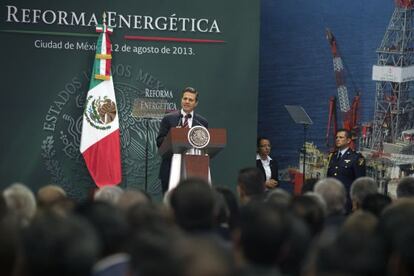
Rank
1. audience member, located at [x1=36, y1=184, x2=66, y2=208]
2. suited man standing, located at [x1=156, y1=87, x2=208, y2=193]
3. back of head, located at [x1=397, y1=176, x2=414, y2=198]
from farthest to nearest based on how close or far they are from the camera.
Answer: suited man standing, located at [x1=156, y1=87, x2=208, y2=193], back of head, located at [x1=397, y1=176, x2=414, y2=198], audience member, located at [x1=36, y1=184, x2=66, y2=208]

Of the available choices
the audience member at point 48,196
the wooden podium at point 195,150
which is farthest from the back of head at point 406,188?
the audience member at point 48,196

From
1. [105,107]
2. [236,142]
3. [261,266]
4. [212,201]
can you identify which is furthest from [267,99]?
[261,266]

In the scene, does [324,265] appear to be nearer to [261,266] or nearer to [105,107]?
[261,266]

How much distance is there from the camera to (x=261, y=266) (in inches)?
133

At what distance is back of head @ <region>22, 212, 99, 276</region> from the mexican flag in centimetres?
677

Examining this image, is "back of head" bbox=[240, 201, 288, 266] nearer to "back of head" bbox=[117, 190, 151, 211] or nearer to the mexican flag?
"back of head" bbox=[117, 190, 151, 211]

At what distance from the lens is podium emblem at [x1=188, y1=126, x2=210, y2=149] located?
7.52 m

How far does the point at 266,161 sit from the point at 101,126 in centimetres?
194

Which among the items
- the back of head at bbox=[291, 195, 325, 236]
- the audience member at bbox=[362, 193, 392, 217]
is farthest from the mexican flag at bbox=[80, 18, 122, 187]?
the back of head at bbox=[291, 195, 325, 236]

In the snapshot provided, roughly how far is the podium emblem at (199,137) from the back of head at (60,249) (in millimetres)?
4427

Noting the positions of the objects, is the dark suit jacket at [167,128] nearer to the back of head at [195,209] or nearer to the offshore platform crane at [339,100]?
the offshore platform crane at [339,100]

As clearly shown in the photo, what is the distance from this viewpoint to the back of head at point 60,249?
2.96m

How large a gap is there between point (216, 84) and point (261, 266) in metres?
6.88

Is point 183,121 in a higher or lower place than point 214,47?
lower
